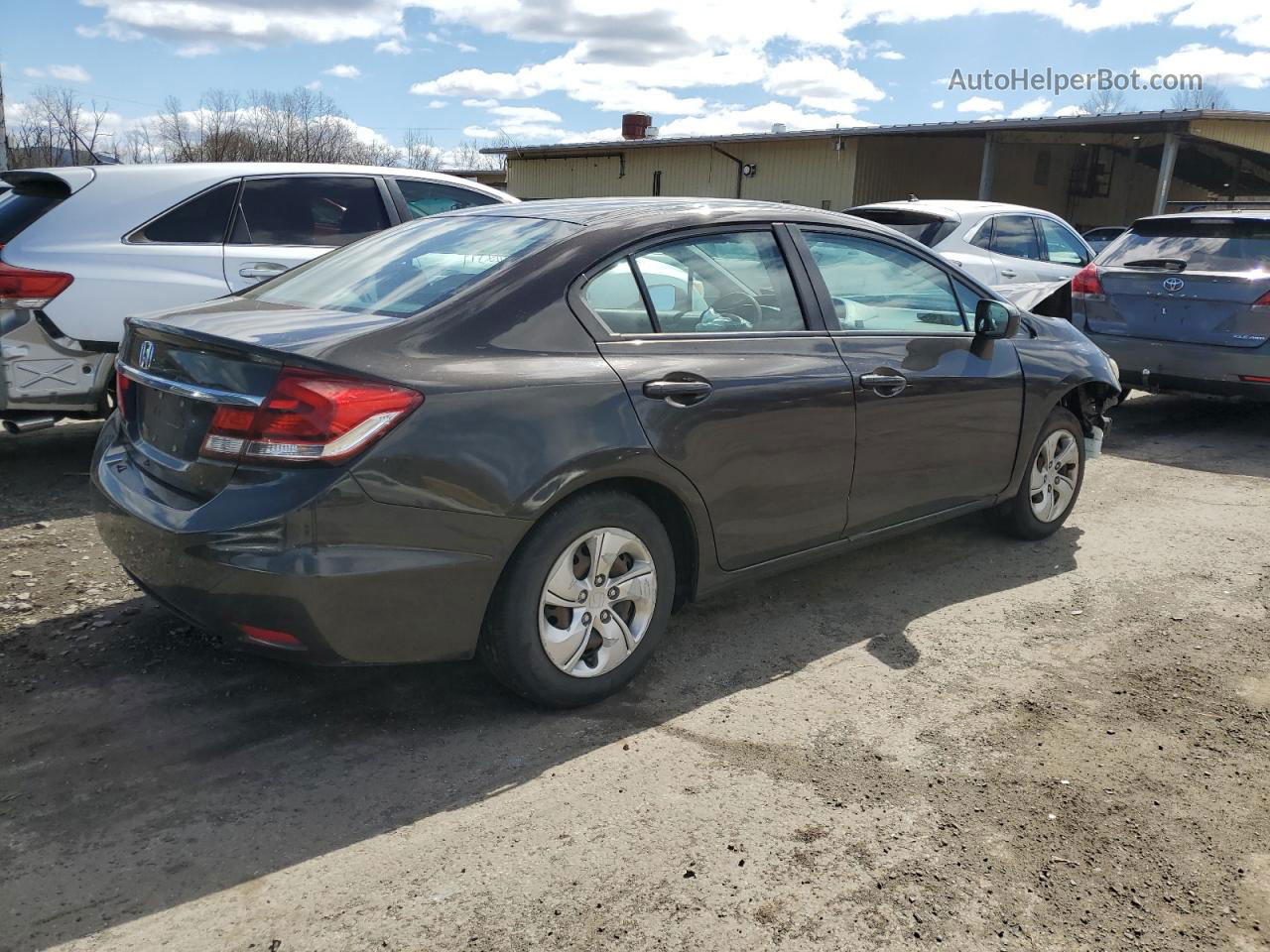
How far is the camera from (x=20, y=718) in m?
3.21

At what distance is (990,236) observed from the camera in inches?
380

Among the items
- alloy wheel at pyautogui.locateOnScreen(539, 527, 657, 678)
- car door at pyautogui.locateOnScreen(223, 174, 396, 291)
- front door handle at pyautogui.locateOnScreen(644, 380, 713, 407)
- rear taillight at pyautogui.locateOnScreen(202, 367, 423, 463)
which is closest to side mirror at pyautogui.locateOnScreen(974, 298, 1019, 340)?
front door handle at pyautogui.locateOnScreen(644, 380, 713, 407)

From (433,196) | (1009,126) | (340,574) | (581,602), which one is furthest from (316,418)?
(1009,126)

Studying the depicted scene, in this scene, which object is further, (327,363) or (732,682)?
(732,682)

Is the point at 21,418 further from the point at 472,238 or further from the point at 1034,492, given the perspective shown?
the point at 1034,492

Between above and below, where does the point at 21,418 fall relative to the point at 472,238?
below

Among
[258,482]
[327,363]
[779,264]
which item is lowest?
[258,482]

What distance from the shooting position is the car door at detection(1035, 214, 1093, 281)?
10.0 metres

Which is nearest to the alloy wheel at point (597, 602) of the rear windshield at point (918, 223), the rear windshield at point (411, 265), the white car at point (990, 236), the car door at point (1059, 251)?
the rear windshield at point (411, 265)

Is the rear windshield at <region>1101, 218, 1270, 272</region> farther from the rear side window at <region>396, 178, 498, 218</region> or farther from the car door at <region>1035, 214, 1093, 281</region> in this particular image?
the rear side window at <region>396, 178, 498, 218</region>

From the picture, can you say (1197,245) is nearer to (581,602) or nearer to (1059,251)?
(1059,251)

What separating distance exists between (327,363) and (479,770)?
1.23m

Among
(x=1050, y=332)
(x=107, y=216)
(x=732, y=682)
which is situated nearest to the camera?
(x=732, y=682)

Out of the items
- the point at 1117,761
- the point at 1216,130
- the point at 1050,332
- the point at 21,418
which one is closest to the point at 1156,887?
the point at 1117,761
